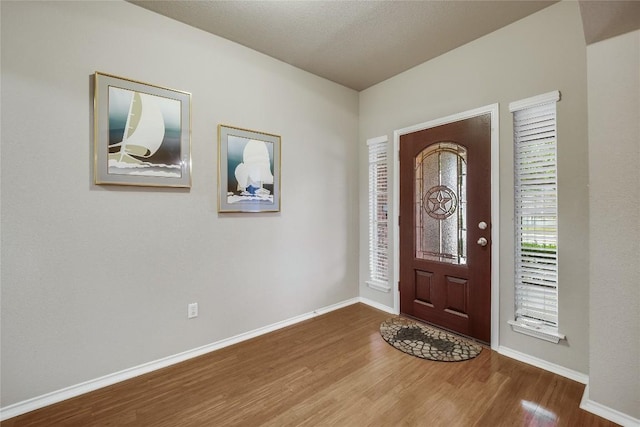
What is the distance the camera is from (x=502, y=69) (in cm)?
238

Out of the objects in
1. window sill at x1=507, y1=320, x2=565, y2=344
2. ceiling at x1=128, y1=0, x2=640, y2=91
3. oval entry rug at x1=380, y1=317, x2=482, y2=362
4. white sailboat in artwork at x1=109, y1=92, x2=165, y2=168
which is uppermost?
ceiling at x1=128, y1=0, x2=640, y2=91

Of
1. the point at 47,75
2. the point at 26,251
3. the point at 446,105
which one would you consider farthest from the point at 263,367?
the point at 446,105

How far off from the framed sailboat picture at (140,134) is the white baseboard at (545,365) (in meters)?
3.04

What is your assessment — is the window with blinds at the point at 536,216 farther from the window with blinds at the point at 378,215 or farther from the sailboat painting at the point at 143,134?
the sailboat painting at the point at 143,134

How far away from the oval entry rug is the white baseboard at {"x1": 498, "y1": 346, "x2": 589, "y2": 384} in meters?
0.21

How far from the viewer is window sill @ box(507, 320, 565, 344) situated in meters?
2.06

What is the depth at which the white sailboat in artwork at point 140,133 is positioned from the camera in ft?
6.59

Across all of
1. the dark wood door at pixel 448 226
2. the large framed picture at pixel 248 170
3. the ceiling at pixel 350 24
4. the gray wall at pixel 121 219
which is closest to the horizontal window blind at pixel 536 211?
the dark wood door at pixel 448 226

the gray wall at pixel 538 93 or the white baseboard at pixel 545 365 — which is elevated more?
the gray wall at pixel 538 93

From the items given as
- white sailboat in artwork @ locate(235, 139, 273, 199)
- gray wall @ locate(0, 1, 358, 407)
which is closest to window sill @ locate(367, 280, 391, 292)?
gray wall @ locate(0, 1, 358, 407)

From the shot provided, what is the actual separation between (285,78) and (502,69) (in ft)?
6.71

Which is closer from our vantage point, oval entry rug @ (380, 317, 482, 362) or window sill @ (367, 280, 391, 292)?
oval entry rug @ (380, 317, 482, 362)

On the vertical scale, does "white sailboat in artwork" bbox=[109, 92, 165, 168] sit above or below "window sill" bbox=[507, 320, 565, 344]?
above

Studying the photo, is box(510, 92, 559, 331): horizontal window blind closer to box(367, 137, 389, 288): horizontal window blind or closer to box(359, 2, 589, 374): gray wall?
box(359, 2, 589, 374): gray wall
